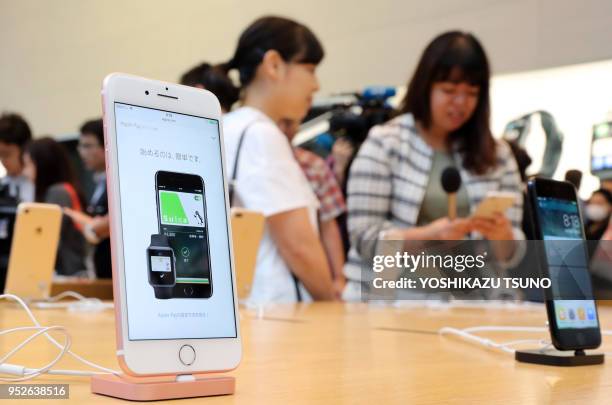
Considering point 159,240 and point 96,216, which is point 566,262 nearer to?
point 159,240

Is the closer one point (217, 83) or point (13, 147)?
point (217, 83)

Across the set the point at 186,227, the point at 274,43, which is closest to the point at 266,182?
the point at 274,43

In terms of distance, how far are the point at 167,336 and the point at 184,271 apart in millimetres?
50

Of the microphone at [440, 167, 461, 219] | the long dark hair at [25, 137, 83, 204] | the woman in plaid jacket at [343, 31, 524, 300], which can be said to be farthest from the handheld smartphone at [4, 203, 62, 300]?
the long dark hair at [25, 137, 83, 204]

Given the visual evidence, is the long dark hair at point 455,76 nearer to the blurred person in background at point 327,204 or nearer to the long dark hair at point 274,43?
the long dark hair at point 274,43

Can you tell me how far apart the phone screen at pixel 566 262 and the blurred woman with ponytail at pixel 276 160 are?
2.99ft

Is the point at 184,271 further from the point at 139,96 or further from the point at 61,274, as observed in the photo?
the point at 61,274

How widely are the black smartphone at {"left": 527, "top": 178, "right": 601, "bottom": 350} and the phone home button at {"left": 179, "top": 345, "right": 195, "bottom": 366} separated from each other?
41cm

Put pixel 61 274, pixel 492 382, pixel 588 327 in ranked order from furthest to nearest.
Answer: pixel 61 274 < pixel 588 327 < pixel 492 382

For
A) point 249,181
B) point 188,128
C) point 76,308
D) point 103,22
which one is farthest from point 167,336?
point 103,22

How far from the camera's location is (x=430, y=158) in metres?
2.04

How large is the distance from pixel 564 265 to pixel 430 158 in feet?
3.74

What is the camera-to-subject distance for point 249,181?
182 centimetres

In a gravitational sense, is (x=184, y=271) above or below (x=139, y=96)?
below
